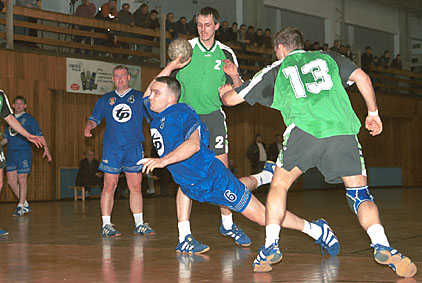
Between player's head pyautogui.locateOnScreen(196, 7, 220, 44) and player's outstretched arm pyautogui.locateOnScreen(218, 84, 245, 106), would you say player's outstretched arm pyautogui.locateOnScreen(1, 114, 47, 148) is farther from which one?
player's outstretched arm pyautogui.locateOnScreen(218, 84, 245, 106)

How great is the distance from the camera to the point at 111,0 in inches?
617

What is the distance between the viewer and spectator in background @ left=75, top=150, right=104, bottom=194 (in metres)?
14.8

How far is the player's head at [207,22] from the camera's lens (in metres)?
5.63

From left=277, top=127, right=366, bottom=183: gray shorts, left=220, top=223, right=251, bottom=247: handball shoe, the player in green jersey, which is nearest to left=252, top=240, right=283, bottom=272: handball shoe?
the player in green jersey

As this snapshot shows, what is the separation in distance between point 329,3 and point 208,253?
21.5 metres

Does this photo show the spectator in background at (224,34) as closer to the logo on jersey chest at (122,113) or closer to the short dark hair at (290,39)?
the logo on jersey chest at (122,113)

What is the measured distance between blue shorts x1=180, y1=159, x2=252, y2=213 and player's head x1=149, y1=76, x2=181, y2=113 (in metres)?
0.59

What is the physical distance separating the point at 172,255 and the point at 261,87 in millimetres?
1673

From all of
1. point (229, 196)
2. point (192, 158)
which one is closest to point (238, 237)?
point (229, 196)

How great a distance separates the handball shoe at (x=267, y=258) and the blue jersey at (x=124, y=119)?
3.16 metres

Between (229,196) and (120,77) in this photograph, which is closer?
(229,196)

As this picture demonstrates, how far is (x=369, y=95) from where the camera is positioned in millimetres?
4270

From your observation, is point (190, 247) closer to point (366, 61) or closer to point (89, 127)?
point (89, 127)

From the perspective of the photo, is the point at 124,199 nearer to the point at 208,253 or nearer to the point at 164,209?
the point at 164,209
